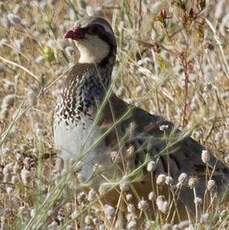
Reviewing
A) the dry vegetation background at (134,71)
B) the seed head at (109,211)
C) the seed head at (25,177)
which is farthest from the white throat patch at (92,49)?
the seed head at (109,211)

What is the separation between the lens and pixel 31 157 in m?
6.66

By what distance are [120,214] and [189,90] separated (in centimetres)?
194

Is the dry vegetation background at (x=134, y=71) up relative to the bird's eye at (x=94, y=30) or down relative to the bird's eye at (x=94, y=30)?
down

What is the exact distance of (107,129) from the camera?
6.12 m

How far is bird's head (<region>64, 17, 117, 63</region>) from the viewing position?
669cm

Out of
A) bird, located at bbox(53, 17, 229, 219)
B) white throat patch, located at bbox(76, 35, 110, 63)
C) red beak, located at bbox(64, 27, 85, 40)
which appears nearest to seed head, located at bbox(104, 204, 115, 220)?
bird, located at bbox(53, 17, 229, 219)

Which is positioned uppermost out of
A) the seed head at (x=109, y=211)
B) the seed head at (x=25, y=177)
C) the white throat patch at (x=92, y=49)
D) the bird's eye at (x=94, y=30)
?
the bird's eye at (x=94, y=30)

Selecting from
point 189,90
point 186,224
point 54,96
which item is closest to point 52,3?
point 54,96

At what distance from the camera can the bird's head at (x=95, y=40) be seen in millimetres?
6688

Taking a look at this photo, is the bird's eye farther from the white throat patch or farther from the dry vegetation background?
the dry vegetation background

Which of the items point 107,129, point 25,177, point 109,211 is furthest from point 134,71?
point 109,211

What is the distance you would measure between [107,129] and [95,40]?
83cm

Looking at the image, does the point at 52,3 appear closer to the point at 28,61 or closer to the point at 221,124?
the point at 28,61

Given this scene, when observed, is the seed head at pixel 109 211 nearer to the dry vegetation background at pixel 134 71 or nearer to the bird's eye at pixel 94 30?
the dry vegetation background at pixel 134 71
